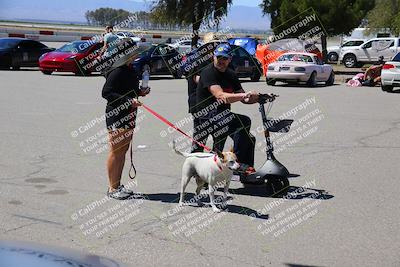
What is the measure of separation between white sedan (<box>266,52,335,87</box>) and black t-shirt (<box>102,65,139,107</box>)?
1624cm

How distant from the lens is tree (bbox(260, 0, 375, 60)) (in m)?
33.3

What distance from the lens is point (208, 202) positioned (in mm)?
6676

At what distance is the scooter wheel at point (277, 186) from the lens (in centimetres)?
691

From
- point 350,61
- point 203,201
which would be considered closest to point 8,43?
point 350,61

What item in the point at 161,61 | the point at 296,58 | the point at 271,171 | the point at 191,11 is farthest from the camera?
the point at 191,11

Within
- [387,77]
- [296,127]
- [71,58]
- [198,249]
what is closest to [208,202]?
[198,249]

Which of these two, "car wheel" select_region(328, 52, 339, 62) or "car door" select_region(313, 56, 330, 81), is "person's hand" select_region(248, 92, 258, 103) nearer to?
"car door" select_region(313, 56, 330, 81)

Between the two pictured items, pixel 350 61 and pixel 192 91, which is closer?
pixel 192 91

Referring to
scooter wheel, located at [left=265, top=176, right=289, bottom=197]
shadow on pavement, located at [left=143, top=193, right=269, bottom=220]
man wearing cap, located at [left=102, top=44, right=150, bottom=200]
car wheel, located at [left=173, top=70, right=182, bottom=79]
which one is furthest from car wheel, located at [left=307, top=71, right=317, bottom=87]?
man wearing cap, located at [left=102, top=44, right=150, bottom=200]

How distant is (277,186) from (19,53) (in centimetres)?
2199

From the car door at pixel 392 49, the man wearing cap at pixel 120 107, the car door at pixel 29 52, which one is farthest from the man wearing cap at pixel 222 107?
the car door at pixel 392 49

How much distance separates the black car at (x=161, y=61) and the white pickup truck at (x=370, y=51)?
50.8 feet

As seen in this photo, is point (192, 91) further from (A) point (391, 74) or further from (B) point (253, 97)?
(A) point (391, 74)

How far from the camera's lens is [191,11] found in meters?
36.0
